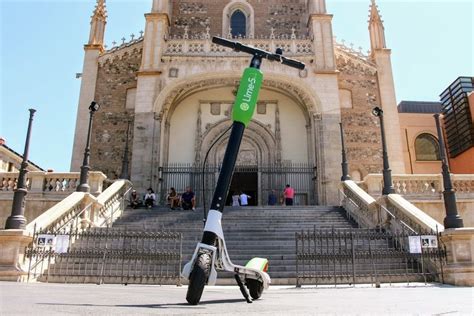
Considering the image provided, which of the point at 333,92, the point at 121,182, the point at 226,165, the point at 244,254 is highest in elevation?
the point at 333,92

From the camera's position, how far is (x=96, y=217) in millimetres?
12609

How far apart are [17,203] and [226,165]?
6904mm

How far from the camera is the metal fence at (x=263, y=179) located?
1894 centimetres

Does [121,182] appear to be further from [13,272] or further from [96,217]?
[13,272]

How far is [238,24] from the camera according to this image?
79.0ft

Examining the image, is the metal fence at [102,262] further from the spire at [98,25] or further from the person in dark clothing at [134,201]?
the spire at [98,25]

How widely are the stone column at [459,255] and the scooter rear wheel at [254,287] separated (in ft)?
17.7

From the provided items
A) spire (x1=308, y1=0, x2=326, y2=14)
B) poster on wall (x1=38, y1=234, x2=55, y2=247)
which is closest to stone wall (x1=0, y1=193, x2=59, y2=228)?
poster on wall (x1=38, y1=234, x2=55, y2=247)

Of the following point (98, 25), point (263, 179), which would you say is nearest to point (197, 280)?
point (263, 179)

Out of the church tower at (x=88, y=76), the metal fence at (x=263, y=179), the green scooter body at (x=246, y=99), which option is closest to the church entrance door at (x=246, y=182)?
the metal fence at (x=263, y=179)

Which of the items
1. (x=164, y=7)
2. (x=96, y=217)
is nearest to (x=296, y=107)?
(x=164, y=7)

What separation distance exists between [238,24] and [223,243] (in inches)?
851

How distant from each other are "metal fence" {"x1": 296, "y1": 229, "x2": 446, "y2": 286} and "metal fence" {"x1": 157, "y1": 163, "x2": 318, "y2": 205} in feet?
30.6

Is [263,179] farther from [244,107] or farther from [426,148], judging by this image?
[244,107]
